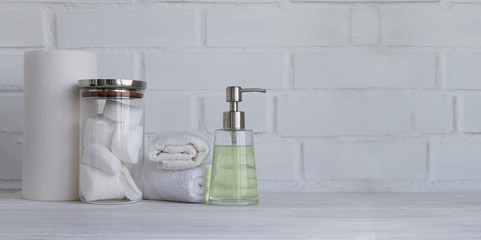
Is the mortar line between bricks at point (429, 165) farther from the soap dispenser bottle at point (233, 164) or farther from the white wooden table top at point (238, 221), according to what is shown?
the soap dispenser bottle at point (233, 164)

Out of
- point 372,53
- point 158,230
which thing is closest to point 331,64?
point 372,53

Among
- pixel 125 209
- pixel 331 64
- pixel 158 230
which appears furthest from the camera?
pixel 331 64

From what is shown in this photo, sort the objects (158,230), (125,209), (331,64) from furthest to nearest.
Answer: (331,64) → (125,209) → (158,230)

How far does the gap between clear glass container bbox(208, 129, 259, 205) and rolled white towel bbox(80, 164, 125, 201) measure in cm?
16

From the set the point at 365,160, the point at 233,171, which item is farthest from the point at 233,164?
the point at 365,160

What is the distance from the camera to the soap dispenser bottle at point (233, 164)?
32.9 inches

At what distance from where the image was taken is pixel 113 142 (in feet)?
2.73

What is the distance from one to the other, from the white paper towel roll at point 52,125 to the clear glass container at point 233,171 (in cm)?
25

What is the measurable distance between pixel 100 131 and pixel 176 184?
16cm

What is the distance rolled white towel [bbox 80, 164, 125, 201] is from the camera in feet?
2.73

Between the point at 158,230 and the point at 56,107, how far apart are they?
321 mm

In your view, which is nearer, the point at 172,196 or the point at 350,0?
the point at 172,196

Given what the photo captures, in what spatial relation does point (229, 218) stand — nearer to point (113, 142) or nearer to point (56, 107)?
point (113, 142)

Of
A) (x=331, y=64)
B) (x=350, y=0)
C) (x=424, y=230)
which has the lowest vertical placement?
(x=424, y=230)
